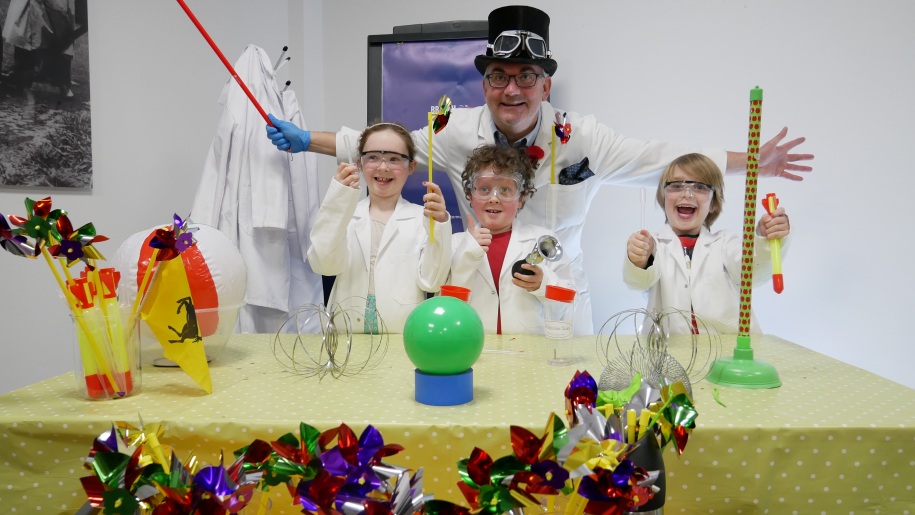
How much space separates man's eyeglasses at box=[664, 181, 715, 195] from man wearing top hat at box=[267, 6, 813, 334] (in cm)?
46

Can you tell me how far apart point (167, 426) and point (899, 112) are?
2.95m

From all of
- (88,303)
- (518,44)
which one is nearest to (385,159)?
(518,44)

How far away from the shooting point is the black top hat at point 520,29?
2.45m

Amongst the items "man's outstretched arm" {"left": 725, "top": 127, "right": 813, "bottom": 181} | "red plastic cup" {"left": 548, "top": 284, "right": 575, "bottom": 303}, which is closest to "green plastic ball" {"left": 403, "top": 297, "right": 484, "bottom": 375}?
"red plastic cup" {"left": 548, "top": 284, "right": 575, "bottom": 303}

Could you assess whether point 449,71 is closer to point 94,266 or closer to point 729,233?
point 729,233

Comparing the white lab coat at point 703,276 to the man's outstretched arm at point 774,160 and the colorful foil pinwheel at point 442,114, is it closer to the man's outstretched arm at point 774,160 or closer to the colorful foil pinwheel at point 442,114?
the man's outstretched arm at point 774,160

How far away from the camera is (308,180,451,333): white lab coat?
2.09 m

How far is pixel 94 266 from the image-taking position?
1.29 m

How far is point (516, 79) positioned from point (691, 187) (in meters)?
0.81

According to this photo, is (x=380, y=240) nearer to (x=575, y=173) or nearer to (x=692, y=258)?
(x=575, y=173)

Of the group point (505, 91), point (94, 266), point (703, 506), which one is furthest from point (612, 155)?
point (94, 266)

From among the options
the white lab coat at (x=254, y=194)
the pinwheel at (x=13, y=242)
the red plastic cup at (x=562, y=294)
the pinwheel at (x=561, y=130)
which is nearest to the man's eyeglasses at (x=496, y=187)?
the pinwheel at (x=561, y=130)

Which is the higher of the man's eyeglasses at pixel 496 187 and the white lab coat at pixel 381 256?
the man's eyeglasses at pixel 496 187

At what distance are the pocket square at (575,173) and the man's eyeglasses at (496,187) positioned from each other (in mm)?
511
